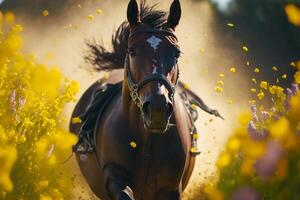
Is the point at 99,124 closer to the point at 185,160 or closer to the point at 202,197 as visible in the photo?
the point at 185,160

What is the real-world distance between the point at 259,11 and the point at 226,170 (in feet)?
52.1

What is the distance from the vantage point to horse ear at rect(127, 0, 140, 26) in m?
5.56

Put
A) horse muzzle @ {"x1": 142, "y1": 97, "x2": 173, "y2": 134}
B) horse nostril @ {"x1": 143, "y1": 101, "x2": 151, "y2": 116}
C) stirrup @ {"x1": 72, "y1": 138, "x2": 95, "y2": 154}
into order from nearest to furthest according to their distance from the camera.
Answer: horse muzzle @ {"x1": 142, "y1": 97, "x2": 173, "y2": 134} → horse nostril @ {"x1": 143, "y1": 101, "x2": 151, "y2": 116} → stirrup @ {"x1": 72, "y1": 138, "x2": 95, "y2": 154}

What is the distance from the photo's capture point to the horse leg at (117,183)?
17.6 feet

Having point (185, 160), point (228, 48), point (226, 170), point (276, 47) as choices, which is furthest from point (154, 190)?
point (276, 47)

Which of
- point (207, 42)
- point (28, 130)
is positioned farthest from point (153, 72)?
point (207, 42)

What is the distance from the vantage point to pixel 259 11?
2053 cm

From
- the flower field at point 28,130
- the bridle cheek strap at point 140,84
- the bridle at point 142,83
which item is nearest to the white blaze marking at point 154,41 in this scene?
the bridle at point 142,83

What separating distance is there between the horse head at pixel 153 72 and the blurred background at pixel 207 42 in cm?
431

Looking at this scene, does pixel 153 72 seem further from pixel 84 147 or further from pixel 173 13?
pixel 84 147

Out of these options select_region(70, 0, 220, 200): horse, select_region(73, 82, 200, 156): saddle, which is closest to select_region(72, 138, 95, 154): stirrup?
select_region(73, 82, 200, 156): saddle

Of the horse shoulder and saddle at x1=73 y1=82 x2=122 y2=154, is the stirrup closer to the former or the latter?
saddle at x1=73 y1=82 x2=122 y2=154

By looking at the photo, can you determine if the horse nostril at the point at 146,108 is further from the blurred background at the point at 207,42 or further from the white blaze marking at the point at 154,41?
the blurred background at the point at 207,42

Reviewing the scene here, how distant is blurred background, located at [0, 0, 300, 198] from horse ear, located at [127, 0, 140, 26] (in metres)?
4.12
